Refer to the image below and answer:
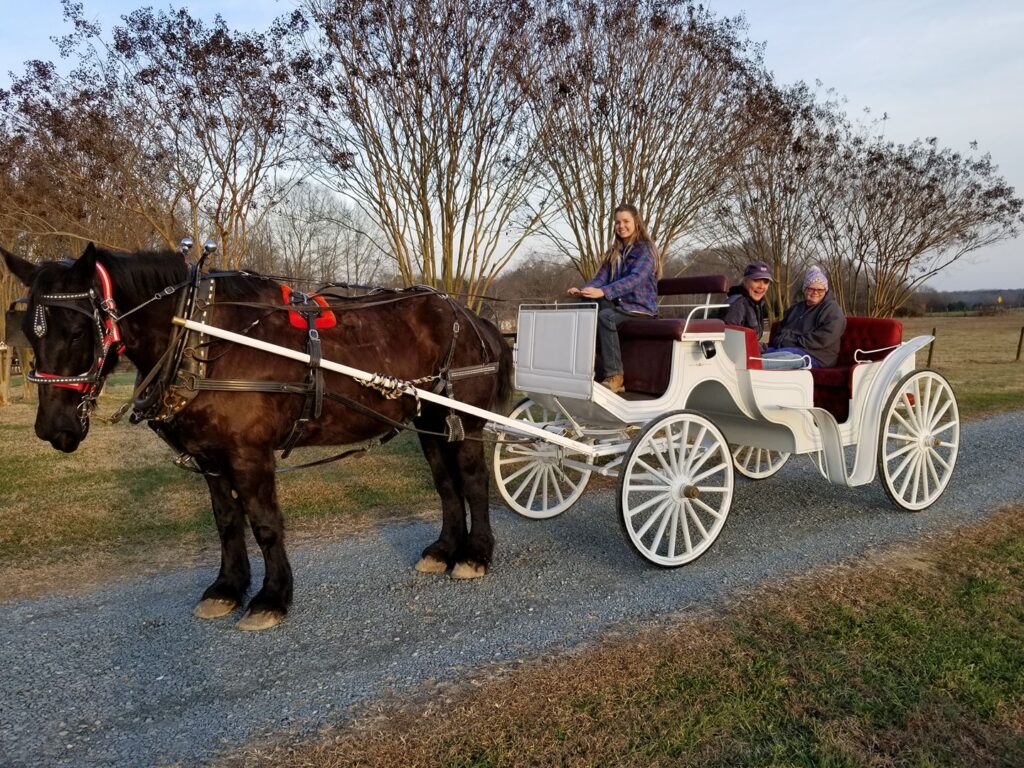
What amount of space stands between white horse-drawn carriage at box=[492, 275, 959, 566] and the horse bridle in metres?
2.32

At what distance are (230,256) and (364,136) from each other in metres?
2.82

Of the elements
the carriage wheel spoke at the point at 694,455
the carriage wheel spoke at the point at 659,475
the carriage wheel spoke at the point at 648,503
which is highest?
the carriage wheel spoke at the point at 694,455

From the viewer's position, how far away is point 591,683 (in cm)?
297

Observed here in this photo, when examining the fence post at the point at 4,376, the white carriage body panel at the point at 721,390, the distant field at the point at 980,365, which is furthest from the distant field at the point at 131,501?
the distant field at the point at 980,365

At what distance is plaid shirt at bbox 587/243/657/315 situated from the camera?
15.6ft

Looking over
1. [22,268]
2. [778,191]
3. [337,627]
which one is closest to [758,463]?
[337,627]

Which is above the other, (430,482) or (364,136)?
(364,136)

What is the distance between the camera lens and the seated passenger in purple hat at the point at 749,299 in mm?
5809

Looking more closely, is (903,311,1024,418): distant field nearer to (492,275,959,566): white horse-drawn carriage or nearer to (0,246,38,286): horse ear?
(492,275,959,566): white horse-drawn carriage

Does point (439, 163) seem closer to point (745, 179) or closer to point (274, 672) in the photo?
point (745, 179)

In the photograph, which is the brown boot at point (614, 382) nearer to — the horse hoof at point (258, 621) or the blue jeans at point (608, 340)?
the blue jeans at point (608, 340)

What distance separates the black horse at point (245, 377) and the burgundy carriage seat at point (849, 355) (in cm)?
288

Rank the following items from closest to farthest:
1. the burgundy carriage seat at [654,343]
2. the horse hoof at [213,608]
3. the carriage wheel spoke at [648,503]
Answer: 1. the horse hoof at [213,608]
2. the carriage wheel spoke at [648,503]
3. the burgundy carriage seat at [654,343]

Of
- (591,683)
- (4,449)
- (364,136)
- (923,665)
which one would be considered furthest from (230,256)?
(923,665)
